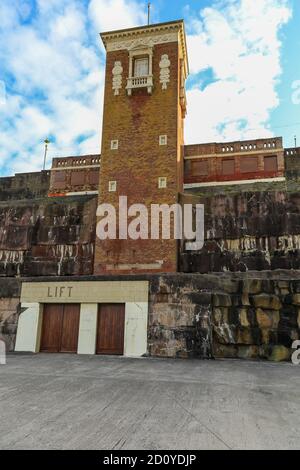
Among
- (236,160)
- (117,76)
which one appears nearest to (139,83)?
(117,76)

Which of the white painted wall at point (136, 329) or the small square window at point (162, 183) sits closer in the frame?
the white painted wall at point (136, 329)

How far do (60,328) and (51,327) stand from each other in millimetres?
518

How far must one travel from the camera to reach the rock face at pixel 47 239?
23.1m

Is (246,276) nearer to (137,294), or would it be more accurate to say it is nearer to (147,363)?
(137,294)

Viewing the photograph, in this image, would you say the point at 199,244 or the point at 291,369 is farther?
the point at 199,244

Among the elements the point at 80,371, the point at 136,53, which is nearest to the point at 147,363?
the point at 80,371

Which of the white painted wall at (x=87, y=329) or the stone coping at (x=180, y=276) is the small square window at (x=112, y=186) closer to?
the stone coping at (x=180, y=276)

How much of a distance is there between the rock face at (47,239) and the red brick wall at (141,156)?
4.35 feet

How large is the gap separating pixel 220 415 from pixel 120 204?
17539 millimetres

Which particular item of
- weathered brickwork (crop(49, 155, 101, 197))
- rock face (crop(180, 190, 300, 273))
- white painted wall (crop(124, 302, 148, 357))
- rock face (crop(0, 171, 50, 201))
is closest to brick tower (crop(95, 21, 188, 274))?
rock face (crop(180, 190, 300, 273))

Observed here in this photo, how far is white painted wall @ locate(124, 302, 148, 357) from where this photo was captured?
16.4 m

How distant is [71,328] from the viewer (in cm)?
1780

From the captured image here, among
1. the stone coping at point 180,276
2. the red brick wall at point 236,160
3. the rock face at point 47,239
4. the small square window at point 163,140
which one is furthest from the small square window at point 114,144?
the red brick wall at point 236,160

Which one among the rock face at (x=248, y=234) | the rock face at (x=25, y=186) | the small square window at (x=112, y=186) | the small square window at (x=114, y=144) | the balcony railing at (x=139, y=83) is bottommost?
the rock face at (x=248, y=234)
